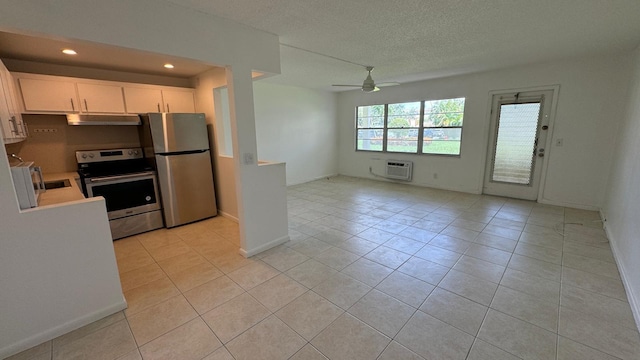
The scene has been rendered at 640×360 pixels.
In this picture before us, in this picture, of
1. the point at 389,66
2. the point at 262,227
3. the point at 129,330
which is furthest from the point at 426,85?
the point at 129,330

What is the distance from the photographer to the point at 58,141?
336 cm

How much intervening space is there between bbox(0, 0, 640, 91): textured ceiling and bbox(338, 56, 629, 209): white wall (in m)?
0.36

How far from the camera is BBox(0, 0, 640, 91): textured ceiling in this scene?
7.26ft

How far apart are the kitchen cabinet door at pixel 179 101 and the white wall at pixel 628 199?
18.1 ft

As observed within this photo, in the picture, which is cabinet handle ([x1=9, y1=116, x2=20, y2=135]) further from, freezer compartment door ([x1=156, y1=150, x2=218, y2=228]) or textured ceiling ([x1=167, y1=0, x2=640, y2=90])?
textured ceiling ([x1=167, y1=0, x2=640, y2=90])

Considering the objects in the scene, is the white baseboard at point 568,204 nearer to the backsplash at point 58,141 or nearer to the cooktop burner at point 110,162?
the cooktop burner at point 110,162

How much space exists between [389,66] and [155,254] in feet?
14.6

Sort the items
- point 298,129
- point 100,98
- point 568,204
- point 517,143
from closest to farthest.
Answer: point 100,98, point 568,204, point 517,143, point 298,129

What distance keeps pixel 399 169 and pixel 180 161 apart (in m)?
4.87

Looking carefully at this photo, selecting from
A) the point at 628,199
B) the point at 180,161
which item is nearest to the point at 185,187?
the point at 180,161

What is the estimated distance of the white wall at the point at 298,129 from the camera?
577 centimetres

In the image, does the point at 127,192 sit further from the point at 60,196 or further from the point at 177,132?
the point at 60,196

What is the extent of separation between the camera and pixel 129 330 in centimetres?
189

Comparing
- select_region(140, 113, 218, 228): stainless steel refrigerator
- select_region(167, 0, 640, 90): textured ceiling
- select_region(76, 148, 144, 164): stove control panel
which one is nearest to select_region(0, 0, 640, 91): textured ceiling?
select_region(167, 0, 640, 90): textured ceiling
